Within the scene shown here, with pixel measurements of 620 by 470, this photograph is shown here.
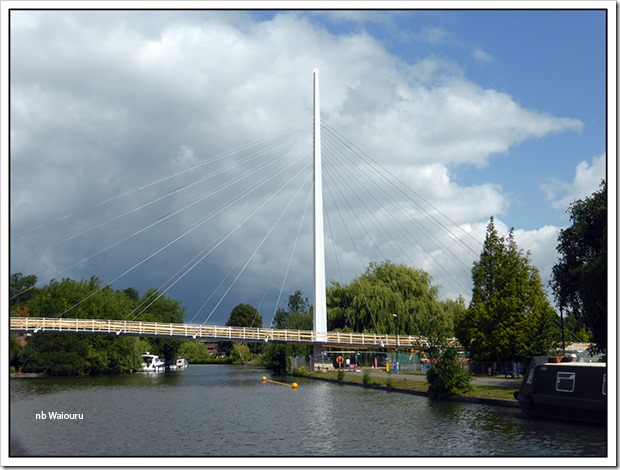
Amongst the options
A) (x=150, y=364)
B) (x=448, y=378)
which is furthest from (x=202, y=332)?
Answer: (x=448, y=378)

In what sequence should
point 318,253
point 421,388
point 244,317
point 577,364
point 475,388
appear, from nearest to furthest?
1. point 577,364
2. point 475,388
3. point 421,388
4. point 318,253
5. point 244,317

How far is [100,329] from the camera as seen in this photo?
196 ft

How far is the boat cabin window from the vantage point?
22.8m

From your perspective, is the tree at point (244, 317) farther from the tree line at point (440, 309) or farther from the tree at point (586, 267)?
the tree at point (586, 267)

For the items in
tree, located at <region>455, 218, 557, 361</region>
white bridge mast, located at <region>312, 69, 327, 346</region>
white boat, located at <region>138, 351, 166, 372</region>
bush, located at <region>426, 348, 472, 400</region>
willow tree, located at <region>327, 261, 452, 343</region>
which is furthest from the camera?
white boat, located at <region>138, 351, 166, 372</region>

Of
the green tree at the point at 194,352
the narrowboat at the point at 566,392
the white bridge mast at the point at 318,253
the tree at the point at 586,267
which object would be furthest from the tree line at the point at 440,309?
the green tree at the point at 194,352

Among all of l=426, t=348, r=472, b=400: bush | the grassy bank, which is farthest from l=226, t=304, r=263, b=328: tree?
l=426, t=348, r=472, b=400: bush

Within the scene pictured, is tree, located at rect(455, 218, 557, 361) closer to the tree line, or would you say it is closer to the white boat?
the tree line

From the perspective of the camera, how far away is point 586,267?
30.7 meters

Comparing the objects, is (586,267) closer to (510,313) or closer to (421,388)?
(421,388)

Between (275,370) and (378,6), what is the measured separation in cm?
6920

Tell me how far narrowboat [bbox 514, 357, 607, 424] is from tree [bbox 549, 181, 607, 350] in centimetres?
518

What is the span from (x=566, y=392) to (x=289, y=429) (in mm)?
9103

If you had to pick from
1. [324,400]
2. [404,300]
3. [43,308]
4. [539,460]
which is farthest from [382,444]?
[43,308]
